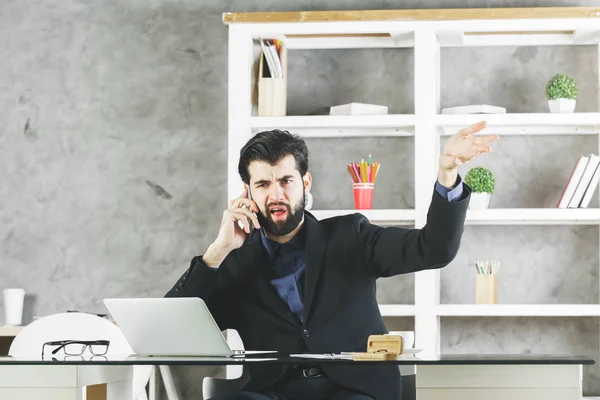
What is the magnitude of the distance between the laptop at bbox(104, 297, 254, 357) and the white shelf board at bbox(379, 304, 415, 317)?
1.73m

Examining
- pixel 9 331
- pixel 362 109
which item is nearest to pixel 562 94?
pixel 362 109

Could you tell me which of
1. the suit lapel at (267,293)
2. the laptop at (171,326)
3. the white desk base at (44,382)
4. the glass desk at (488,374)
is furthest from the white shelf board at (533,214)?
the white desk base at (44,382)

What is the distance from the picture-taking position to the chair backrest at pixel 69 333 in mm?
3047

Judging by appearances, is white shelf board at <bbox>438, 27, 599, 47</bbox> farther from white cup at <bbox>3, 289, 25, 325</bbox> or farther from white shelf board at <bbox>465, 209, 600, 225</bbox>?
white cup at <bbox>3, 289, 25, 325</bbox>

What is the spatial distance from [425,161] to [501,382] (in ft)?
7.20

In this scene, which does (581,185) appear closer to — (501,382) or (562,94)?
(562,94)

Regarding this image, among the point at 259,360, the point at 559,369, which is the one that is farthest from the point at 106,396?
the point at 559,369

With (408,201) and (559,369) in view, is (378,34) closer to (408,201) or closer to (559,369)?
Answer: (408,201)

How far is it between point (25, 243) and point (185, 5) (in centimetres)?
143

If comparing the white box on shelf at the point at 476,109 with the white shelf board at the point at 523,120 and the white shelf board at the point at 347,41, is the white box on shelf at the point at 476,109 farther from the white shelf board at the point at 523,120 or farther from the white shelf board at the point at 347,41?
the white shelf board at the point at 347,41

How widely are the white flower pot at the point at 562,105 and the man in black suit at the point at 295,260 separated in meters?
1.48

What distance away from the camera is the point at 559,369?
1.82 m

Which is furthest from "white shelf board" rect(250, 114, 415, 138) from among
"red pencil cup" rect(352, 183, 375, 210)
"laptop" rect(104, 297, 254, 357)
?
"laptop" rect(104, 297, 254, 357)

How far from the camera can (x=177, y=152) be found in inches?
176
